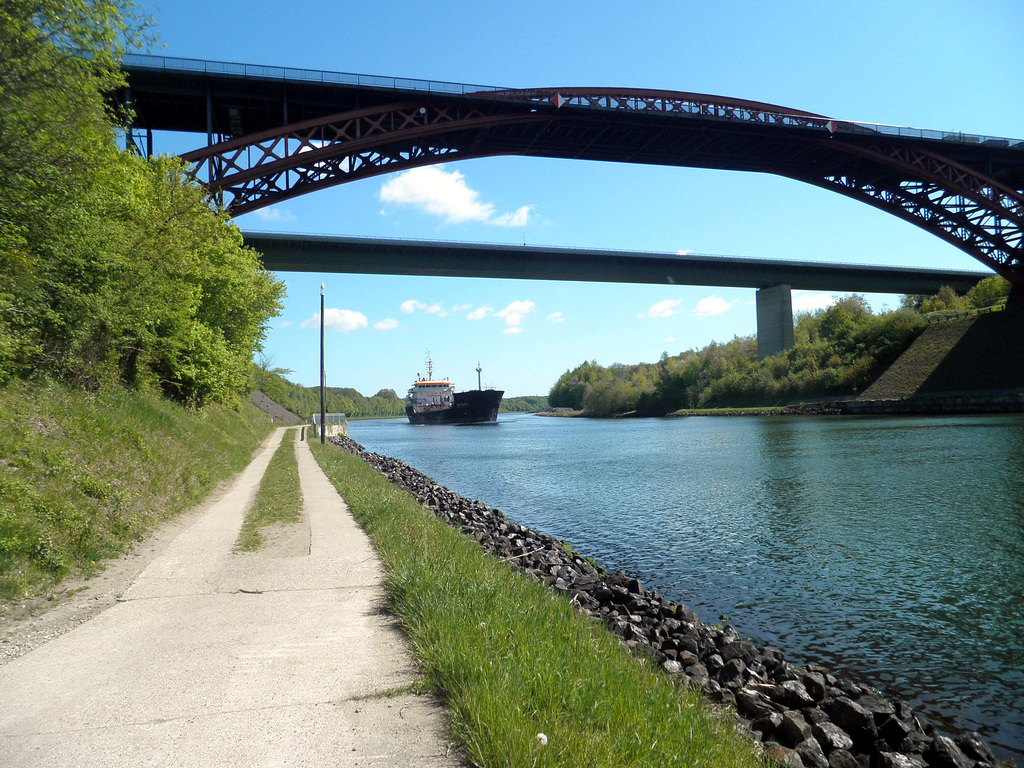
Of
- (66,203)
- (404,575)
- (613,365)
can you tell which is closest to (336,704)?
(404,575)

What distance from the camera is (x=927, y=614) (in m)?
8.58

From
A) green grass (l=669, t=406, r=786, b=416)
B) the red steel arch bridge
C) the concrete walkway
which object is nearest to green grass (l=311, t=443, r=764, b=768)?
the concrete walkway

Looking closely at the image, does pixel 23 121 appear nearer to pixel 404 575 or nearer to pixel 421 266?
pixel 404 575

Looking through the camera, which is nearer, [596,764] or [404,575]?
[596,764]

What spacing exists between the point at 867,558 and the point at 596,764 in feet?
34.5

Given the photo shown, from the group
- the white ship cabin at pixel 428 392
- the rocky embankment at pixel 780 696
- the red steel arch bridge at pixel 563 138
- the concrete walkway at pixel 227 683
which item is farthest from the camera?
the white ship cabin at pixel 428 392

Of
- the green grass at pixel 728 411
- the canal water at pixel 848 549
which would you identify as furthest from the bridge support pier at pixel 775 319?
the canal water at pixel 848 549

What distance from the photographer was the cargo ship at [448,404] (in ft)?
347

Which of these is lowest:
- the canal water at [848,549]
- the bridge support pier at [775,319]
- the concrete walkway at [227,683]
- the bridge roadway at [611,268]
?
the canal water at [848,549]

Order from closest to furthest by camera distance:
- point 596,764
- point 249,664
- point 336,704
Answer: point 596,764 → point 336,704 → point 249,664

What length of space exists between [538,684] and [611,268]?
236 feet

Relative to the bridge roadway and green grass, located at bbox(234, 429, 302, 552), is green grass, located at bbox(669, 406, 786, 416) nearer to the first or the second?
the bridge roadway

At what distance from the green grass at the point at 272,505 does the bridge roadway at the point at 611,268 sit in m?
41.6

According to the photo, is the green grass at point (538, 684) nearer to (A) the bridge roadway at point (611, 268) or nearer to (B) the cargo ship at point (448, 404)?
(A) the bridge roadway at point (611, 268)
